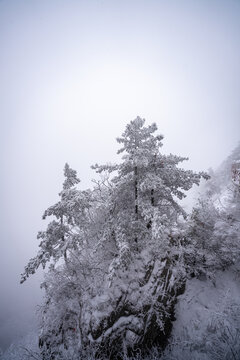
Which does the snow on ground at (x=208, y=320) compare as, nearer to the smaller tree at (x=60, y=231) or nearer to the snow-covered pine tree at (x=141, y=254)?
the snow-covered pine tree at (x=141, y=254)

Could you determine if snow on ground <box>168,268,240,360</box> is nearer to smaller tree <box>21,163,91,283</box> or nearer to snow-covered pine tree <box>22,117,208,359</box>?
snow-covered pine tree <box>22,117,208,359</box>

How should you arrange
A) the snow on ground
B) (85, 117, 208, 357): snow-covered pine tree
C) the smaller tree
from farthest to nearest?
1. the smaller tree
2. (85, 117, 208, 357): snow-covered pine tree
3. the snow on ground

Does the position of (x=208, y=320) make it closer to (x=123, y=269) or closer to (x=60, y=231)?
(x=123, y=269)

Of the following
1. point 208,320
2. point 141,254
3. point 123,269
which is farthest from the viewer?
point 141,254

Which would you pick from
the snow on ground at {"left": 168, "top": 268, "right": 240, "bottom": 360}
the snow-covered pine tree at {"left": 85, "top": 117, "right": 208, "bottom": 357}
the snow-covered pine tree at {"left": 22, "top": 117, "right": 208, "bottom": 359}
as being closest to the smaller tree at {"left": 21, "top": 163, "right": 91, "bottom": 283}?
the snow-covered pine tree at {"left": 22, "top": 117, "right": 208, "bottom": 359}

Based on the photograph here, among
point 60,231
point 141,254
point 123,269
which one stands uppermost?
point 60,231

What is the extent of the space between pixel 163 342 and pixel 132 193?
30.3 ft

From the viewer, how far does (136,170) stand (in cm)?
1141

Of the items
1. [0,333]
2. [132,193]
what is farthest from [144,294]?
[0,333]

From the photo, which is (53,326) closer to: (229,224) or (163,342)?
(163,342)

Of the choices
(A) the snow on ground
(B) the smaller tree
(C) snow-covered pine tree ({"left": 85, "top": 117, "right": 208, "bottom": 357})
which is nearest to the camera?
(A) the snow on ground

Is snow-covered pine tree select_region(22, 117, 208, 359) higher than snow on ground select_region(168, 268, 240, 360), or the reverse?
snow-covered pine tree select_region(22, 117, 208, 359)

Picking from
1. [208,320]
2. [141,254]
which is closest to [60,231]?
[141,254]

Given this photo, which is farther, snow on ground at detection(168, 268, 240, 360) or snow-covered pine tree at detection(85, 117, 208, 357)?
snow-covered pine tree at detection(85, 117, 208, 357)
